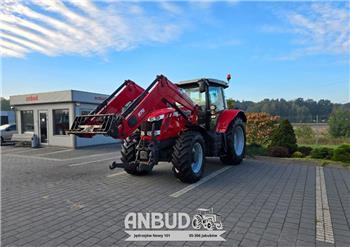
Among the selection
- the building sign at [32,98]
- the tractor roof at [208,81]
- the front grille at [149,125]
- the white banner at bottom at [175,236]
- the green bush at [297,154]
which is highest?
the building sign at [32,98]

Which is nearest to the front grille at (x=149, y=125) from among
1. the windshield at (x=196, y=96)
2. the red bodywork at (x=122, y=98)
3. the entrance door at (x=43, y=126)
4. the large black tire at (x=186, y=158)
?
the large black tire at (x=186, y=158)

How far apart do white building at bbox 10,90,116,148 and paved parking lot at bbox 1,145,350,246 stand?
307 inches

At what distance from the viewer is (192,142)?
576 centimetres

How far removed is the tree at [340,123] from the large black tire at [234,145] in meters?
17.8

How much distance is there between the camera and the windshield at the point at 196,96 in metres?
7.35

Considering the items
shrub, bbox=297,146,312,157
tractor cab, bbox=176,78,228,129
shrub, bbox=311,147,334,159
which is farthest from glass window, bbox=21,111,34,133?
shrub, bbox=311,147,334,159

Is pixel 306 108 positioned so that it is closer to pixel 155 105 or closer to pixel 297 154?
pixel 297 154

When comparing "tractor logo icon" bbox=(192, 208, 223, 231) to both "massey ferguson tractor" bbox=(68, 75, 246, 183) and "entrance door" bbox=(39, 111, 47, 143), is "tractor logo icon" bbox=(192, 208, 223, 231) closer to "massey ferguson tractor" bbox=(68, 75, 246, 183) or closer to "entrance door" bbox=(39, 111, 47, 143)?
"massey ferguson tractor" bbox=(68, 75, 246, 183)

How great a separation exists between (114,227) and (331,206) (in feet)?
12.5

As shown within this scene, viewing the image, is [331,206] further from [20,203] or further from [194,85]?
[20,203]

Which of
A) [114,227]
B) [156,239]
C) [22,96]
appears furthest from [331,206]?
[22,96]

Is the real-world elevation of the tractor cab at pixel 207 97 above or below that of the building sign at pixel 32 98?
below

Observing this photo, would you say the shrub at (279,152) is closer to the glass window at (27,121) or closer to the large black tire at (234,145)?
the large black tire at (234,145)

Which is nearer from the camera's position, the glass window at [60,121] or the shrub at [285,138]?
the shrub at [285,138]
